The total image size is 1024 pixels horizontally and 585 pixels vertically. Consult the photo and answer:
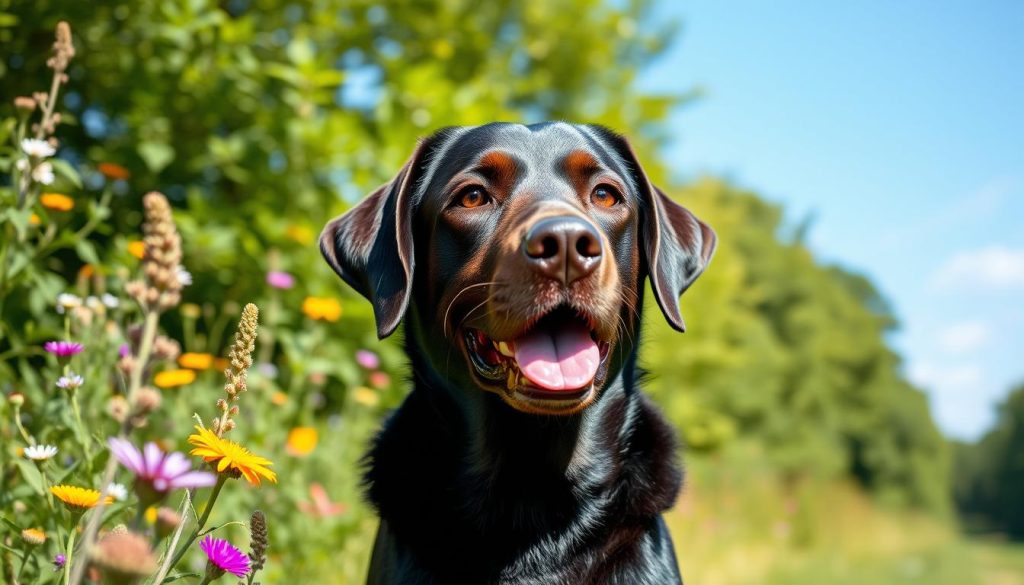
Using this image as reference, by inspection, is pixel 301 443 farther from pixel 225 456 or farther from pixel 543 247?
pixel 225 456

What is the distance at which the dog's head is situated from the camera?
2.28 metres

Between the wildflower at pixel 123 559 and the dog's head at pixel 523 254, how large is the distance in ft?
4.42

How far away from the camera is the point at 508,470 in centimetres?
261

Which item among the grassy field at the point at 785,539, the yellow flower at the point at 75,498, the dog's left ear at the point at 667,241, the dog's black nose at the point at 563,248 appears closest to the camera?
the yellow flower at the point at 75,498

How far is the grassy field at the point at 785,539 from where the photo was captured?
31.3ft

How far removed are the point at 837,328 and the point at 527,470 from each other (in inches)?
1512

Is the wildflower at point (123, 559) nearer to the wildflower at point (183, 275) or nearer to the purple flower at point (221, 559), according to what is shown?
the purple flower at point (221, 559)

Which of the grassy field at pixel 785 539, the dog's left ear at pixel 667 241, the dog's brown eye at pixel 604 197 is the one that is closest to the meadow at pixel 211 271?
the grassy field at pixel 785 539

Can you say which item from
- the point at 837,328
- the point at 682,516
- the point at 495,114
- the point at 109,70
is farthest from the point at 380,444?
the point at 837,328

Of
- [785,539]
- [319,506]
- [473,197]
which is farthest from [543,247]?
[785,539]

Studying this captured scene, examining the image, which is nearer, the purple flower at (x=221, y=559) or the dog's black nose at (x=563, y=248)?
the purple flower at (x=221, y=559)

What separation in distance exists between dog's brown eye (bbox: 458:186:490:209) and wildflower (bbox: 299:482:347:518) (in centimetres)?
190

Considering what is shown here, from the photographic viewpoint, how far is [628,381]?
2.78 metres

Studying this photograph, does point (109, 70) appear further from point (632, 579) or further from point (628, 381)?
point (632, 579)
